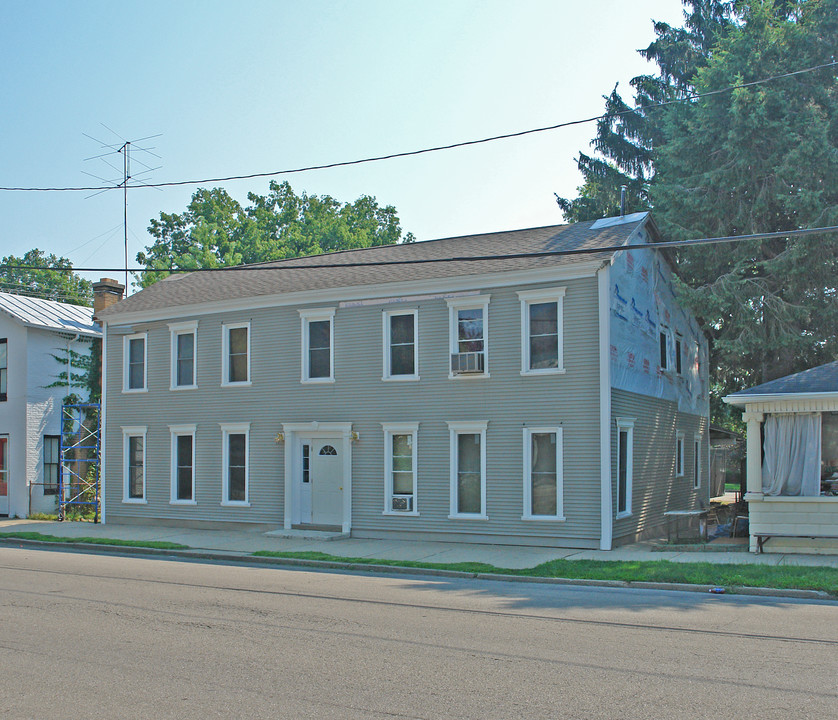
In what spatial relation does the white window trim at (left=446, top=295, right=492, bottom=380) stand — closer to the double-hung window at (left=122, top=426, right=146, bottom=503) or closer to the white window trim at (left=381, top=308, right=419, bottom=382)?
the white window trim at (left=381, top=308, right=419, bottom=382)

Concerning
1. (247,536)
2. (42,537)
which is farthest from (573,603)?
(42,537)

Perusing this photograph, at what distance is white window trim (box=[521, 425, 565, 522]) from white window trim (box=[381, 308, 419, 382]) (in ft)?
10.5

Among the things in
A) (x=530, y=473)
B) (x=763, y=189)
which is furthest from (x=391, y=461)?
(x=763, y=189)

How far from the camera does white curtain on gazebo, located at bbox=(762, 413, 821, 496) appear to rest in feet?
54.3

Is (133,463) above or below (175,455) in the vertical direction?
below

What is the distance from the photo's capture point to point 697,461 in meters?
26.2

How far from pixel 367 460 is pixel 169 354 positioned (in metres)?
7.36

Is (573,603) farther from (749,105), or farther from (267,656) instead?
(749,105)

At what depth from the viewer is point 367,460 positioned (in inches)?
803

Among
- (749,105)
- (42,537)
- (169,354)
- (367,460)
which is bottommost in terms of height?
(42,537)

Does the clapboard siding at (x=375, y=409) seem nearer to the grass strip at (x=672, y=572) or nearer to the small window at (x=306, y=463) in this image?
the small window at (x=306, y=463)

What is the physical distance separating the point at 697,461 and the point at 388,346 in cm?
1178

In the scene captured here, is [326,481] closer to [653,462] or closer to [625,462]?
[625,462]

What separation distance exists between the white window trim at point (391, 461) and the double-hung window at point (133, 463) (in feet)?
27.7
